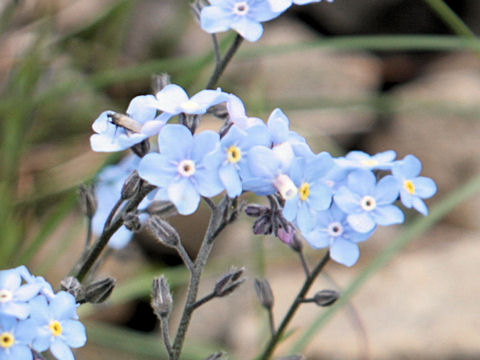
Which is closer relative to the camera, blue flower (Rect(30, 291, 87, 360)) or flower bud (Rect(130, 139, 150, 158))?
blue flower (Rect(30, 291, 87, 360))

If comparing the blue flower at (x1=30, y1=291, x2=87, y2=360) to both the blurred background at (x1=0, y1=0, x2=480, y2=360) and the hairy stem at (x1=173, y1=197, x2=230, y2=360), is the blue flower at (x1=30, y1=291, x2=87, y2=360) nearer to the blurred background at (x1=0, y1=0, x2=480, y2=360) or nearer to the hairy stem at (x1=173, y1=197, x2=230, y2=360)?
the hairy stem at (x1=173, y1=197, x2=230, y2=360)

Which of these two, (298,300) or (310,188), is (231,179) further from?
(298,300)

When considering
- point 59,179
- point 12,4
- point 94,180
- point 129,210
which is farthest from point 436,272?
point 129,210

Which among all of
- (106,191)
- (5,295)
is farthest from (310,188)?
(106,191)

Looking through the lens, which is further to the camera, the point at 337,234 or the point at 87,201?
the point at 87,201

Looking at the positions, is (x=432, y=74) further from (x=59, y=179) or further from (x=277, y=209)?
(x=277, y=209)

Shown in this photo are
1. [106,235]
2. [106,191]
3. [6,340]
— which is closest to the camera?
[6,340]

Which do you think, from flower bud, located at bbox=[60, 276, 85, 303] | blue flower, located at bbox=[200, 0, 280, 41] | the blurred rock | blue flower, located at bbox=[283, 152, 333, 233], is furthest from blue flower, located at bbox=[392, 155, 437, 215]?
the blurred rock
